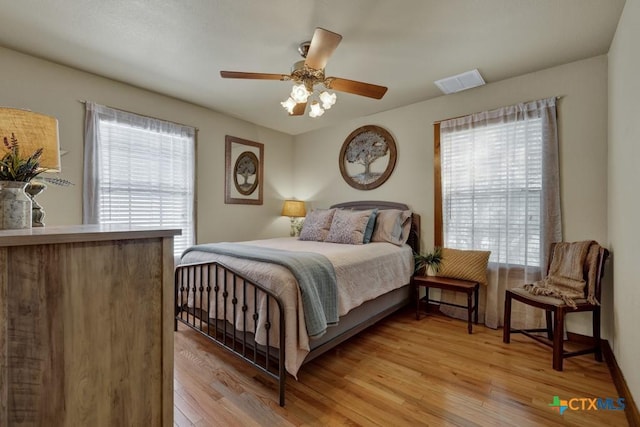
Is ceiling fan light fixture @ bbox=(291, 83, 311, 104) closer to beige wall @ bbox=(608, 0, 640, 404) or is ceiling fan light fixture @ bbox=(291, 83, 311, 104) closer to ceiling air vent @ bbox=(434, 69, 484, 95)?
ceiling air vent @ bbox=(434, 69, 484, 95)

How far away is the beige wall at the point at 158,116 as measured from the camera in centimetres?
251

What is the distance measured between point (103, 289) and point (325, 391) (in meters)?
1.51

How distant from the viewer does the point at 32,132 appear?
4.14 ft

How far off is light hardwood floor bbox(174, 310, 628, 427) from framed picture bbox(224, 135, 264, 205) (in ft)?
6.81

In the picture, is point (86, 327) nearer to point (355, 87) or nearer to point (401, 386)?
point (401, 386)

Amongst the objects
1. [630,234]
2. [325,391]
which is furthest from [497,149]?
[325,391]

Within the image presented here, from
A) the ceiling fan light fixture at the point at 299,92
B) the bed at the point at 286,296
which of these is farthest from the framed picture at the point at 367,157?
the ceiling fan light fixture at the point at 299,92

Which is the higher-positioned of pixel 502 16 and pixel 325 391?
pixel 502 16

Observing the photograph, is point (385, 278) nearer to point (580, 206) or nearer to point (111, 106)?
point (580, 206)

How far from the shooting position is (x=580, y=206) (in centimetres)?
259

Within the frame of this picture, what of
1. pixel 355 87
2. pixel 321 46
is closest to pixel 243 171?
pixel 355 87

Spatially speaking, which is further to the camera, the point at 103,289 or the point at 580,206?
the point at 580,206

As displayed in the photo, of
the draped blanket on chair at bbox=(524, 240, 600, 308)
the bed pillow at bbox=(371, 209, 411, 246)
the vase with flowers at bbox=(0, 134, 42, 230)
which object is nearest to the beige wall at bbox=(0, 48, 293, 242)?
the vase with flowers at bbox=(0, 134, 42, 230)

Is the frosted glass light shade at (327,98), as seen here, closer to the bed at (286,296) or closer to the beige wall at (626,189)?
the bed at (286,296)
